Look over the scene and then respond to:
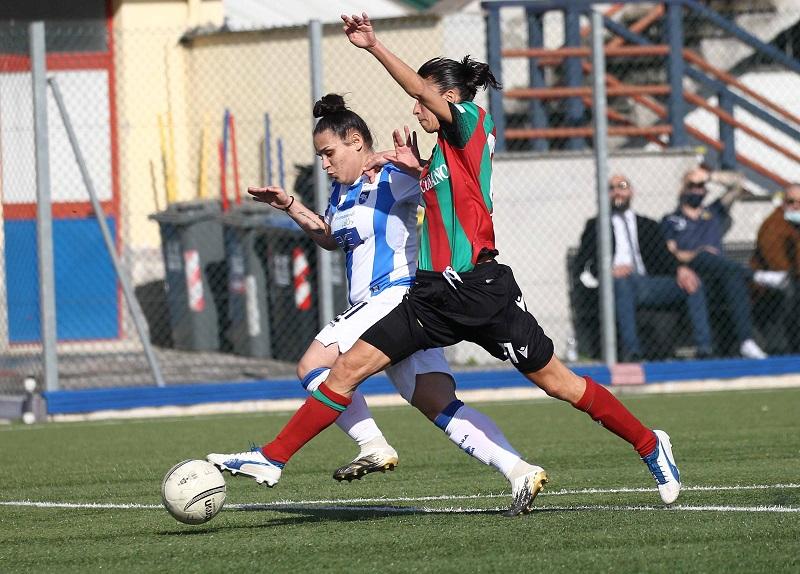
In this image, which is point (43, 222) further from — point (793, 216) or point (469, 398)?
point (793, 216)

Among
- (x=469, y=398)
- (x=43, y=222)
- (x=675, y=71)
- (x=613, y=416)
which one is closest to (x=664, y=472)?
(x=613, y=416)

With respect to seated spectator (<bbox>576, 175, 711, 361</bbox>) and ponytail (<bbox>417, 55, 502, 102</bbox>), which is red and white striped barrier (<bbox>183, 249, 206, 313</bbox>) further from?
ponytail (<bbox>417, 55, 502, 102</bbox>)

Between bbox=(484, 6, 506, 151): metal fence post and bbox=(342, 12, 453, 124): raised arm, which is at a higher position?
bbox=(484, 6, 506, 151): metal fence post

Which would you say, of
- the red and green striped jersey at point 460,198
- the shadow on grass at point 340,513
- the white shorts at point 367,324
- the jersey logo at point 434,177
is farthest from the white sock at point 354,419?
the jersey logo at point 434,177

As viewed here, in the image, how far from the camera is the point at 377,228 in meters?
7.10

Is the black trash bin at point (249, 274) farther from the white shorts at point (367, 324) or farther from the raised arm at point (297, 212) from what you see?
the white shorts at point (367, 324)

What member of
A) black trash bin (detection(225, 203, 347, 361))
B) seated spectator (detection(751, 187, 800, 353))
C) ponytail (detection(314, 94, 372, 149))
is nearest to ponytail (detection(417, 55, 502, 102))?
ponytail (detection(314, 94, 372, 149))

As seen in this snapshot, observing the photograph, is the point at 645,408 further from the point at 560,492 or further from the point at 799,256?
the point at 560,492

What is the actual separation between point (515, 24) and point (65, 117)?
6197mm

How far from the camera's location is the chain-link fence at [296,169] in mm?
14461

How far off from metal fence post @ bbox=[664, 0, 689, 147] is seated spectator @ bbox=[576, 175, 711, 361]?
1.80 meters

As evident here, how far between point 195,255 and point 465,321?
10.9m

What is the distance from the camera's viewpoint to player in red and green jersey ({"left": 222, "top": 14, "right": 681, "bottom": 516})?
624 cm

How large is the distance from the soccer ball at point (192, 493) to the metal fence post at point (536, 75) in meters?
10.4
